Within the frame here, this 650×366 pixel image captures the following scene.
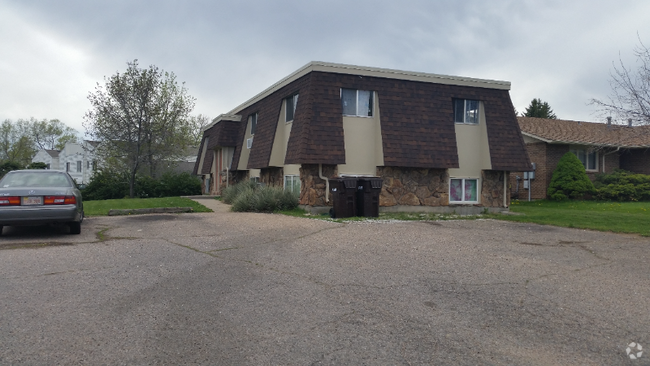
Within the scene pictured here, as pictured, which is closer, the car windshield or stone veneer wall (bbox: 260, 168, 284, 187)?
the car windshield

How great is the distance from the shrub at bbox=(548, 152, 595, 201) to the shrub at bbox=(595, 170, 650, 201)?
0.63 m

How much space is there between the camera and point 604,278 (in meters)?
7.14

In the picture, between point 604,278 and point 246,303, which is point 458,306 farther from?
point 604,278

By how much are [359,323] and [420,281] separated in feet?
6.57

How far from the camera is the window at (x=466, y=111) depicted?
19.2 meters

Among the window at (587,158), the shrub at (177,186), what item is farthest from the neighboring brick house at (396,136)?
the shrub at (177,186)

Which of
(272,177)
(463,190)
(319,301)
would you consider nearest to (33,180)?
(319,301)

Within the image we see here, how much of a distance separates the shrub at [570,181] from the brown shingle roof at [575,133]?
1.14 metres

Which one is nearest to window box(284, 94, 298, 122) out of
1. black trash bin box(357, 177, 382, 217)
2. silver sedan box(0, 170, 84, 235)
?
black trash bin box(357, 177, 382, 217)

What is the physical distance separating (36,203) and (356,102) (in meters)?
11.0

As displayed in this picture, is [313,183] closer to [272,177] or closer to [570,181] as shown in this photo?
[272,177]

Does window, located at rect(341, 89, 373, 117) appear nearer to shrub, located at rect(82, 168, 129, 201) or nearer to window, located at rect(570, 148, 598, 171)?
window, located at rect(570, 148, 598, 171)

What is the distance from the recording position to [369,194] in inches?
599

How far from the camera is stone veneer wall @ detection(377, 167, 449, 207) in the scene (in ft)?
57.9
